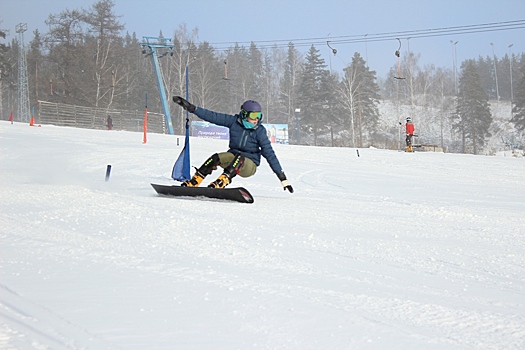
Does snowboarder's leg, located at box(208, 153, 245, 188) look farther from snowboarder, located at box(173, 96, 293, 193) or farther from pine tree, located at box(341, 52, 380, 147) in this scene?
pine tree, located at box(341, 52, 380, 147)

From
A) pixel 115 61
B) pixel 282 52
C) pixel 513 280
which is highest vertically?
pixel 282 52

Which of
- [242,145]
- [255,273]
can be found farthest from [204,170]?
[255,273]

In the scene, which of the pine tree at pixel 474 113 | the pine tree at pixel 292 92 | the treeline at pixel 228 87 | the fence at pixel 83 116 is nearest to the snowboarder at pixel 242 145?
the treeline at pixel 228 87

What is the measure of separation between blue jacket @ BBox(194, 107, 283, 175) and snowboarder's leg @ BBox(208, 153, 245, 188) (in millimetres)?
189

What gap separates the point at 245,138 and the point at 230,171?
1.77 feet

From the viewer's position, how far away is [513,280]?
11.8ft

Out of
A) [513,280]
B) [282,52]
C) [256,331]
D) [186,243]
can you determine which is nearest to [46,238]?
[186,243]

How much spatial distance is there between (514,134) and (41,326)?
67.0 metres

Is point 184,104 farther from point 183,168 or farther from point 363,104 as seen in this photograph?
point 363,104

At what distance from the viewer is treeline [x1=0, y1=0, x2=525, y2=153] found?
48656 mm

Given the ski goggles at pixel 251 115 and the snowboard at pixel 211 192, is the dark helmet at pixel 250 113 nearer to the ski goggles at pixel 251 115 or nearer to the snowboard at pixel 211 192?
the ski goggles at pixel 251 115

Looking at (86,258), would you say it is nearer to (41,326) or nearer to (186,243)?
(186,243)

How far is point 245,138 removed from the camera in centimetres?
811

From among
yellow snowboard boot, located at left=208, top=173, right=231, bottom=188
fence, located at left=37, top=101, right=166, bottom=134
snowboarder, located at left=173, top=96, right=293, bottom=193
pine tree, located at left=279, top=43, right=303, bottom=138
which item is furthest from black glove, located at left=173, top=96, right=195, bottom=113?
pine tree, located at left=279, top=43, right=303, bottom=138
